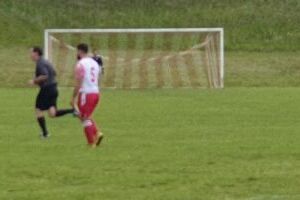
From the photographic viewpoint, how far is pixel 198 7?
57062mm

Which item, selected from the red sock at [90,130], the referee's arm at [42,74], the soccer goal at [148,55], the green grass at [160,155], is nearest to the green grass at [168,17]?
the soccer goal at [148,55]

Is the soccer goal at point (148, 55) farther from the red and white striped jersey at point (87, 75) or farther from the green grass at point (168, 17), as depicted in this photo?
the red and white striped jersey at point (87, 75)

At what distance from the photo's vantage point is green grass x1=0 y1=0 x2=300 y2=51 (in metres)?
51.8

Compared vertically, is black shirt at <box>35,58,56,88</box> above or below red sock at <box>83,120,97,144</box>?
above

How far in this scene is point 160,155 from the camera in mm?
15172

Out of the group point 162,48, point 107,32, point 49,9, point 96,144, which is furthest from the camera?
point 49,9

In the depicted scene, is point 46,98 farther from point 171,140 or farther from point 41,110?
point 171,140

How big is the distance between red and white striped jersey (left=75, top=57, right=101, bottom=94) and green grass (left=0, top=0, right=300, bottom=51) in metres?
34.1

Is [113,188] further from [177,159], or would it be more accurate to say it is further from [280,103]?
[280,103]

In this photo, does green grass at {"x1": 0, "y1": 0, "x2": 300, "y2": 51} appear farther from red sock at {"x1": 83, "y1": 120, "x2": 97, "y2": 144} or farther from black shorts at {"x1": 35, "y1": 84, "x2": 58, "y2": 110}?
red sock at {"x1": 83, "y1": 120, "x2": 97, "y2": 144}

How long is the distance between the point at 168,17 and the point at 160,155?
40.6 meters

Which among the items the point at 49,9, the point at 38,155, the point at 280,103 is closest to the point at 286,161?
the point at 38,155

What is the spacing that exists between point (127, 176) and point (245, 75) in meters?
31.7

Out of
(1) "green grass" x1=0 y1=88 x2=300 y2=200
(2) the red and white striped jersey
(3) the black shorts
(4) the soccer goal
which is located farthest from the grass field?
(4) the soccer goal
